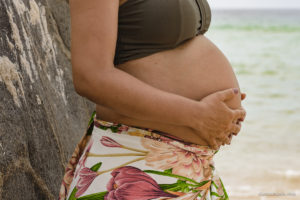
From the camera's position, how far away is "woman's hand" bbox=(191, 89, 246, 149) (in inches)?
41.4

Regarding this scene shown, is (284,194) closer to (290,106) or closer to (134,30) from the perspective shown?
Result: (134,30)

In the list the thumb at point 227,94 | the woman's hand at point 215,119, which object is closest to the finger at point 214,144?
the woman's hand at point 215,119

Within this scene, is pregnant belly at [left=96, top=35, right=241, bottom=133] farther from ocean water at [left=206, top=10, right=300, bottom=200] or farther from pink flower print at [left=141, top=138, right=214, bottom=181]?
ocean water at [left=206, top=10, right=300, bottom=200]

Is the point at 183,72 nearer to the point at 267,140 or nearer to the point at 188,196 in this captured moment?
the point at 188,196

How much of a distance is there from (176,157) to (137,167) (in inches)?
4.4

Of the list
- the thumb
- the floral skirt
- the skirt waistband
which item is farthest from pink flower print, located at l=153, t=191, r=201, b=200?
the thumb

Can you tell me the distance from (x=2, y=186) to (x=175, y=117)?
62 centimetres

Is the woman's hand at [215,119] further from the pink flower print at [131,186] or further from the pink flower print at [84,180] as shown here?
the pink flower print at [84,180]

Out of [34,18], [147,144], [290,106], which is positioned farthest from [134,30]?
[290,106]

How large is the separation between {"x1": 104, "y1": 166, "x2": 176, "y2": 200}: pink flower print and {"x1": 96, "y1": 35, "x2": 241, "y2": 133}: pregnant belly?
0.43 feet

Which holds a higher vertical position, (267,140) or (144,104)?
(144,104)

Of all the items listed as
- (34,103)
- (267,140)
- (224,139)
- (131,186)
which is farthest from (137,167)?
(267,140)

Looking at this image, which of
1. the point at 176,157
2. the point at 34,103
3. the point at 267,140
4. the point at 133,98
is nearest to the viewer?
the point at 133,98

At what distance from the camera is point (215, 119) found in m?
1.08
